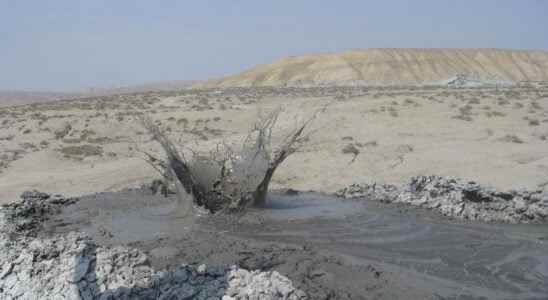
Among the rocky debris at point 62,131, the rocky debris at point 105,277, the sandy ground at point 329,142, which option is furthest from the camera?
the rocky debris at point 62,131

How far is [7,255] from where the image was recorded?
5.00m

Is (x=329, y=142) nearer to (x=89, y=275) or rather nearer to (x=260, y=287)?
(x=89, y=275)

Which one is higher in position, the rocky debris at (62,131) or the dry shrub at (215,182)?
the dry shrub at (215,182)

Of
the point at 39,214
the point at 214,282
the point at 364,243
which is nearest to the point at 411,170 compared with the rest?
the point at 364,243

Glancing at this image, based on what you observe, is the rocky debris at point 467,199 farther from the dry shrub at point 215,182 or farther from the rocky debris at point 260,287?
the rocky debris at point 260,287

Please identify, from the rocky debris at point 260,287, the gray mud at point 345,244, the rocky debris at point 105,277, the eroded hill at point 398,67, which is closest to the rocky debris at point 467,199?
the gray mud at point 345,244

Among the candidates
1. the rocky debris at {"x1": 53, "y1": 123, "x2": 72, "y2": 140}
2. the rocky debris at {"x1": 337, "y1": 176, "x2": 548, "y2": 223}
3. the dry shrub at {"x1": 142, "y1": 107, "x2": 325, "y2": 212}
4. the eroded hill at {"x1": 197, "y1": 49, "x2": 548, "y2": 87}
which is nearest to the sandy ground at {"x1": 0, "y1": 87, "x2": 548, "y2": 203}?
the rocky debris at {"x1": 53, "y1": 123, "x2": 72, "y2": 140}

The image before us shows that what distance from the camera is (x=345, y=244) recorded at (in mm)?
5586

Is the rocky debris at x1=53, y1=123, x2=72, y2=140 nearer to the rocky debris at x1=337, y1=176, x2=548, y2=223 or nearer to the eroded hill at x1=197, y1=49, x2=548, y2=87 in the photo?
the rocky debris at x1=337, y1=176, x2=548, y2=223

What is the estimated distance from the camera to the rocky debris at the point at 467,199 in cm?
693

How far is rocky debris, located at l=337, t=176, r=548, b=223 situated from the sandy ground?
105 inches

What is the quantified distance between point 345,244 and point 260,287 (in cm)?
189

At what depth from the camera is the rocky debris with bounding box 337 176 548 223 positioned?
22.7ft

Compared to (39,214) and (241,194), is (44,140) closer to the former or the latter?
(39,214)
